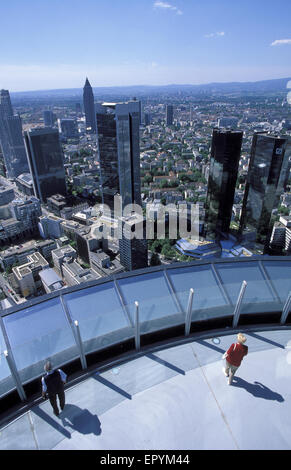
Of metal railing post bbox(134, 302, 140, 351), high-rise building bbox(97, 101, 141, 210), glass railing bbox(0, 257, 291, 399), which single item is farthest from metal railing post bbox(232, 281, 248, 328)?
high-rise building bbox(97, 101, 141, 210)

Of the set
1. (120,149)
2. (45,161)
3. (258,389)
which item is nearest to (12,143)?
(45,161)

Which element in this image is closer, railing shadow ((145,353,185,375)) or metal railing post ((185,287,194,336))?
railing shadow ((145,353,185,375))

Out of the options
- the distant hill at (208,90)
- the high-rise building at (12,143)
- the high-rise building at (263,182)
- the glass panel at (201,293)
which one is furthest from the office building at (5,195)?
the distant hill at (208,90)

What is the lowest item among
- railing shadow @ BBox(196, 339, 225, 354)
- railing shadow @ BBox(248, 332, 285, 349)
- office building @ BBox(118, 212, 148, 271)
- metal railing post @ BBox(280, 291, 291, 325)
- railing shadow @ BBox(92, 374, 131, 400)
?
office building @ BBox(118, 212, 148, 271)

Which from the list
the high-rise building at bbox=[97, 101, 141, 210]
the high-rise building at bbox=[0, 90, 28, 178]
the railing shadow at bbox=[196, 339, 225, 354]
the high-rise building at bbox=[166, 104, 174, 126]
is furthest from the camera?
the high-rise building at bbox=[166, 104, 174, 126]

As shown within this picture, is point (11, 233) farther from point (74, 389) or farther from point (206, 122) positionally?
point (206, 122)

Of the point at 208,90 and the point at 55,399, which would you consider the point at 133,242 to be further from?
the point at 208,90

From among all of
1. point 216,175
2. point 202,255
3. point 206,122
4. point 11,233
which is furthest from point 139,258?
point 206,122

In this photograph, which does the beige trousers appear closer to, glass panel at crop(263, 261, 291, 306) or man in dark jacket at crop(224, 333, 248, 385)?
man in dark jacket at crop(224, 333, 248, 385)
